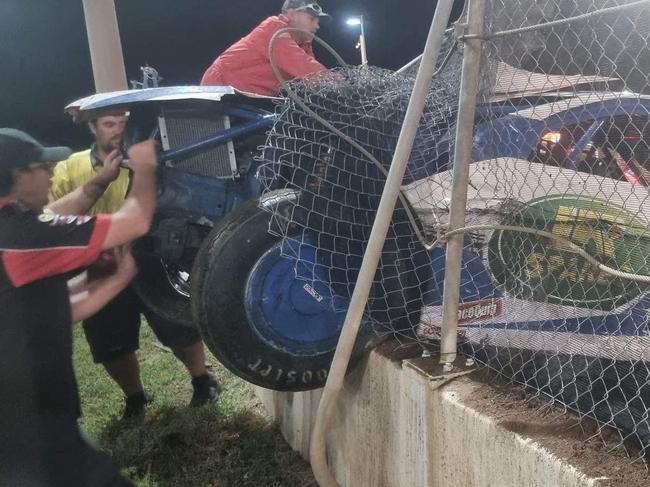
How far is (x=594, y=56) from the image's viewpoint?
2182mm

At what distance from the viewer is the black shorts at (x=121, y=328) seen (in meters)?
4.05

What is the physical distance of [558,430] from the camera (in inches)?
79.2

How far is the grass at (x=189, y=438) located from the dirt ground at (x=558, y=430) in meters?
1.50

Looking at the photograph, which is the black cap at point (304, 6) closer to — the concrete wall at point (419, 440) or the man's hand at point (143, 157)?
the man's hand at point (143, 157)

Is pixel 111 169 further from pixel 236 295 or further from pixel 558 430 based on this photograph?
pixel 558 430

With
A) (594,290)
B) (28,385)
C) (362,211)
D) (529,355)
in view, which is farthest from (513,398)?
(28,385)

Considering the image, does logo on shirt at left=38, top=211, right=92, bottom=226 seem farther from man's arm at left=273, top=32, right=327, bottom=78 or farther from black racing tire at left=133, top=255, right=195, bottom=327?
man's arm at left=273, top=32, right=327, bottom=78

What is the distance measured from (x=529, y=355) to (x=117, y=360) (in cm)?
282

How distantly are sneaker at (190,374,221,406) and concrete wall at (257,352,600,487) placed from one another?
1.08 metres

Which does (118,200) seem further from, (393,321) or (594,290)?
(594,290)

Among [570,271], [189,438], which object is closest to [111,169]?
[189,438]

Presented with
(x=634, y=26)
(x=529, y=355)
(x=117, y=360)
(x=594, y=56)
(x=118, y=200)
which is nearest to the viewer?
(x=634, y=26)

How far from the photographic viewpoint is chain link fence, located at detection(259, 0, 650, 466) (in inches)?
85.4

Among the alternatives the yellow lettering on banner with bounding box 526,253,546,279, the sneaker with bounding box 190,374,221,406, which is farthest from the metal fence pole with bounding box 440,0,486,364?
the sneaker with bounding box 190,374,221,406
